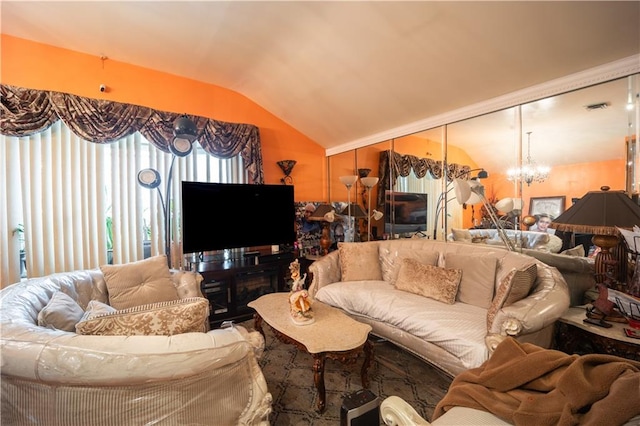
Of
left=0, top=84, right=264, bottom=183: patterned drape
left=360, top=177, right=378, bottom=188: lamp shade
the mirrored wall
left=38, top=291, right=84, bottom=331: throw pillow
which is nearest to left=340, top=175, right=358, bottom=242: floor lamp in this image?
left=360, top=177, right=378, bottom=188: lamp shade

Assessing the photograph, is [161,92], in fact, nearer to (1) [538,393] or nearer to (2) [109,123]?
(2) [109,123]

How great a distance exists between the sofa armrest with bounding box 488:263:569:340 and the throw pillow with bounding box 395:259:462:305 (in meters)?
0.61

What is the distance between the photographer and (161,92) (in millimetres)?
3340

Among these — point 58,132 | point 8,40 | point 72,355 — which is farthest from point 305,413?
point 8,40

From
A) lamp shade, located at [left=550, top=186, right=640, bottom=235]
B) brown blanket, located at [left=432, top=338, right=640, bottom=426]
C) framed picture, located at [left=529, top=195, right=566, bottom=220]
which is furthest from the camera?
framed picture, located at [left=529, top=195, right=566, bottom=220]

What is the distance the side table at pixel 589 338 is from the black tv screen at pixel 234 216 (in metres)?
2.83

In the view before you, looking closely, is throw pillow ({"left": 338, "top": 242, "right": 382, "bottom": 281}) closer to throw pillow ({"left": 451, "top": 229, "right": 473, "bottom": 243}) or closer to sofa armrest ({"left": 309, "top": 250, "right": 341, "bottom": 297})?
sofa armrest ({"left": 309, "top": 250, "right": 341, "bottom": 297})

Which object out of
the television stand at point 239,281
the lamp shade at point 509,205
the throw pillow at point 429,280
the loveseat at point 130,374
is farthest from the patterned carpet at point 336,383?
the lamp shade at point 509,205

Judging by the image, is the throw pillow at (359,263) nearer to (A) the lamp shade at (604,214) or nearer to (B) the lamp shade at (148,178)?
(A) the lamp shade at (604,214)

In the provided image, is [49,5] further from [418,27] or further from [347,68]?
[418,27]

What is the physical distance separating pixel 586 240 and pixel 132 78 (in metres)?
4.73

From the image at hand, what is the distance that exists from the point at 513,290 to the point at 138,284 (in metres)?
2.82

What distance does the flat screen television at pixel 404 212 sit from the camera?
332 centimetres

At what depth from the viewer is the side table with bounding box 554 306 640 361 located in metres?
1.54
